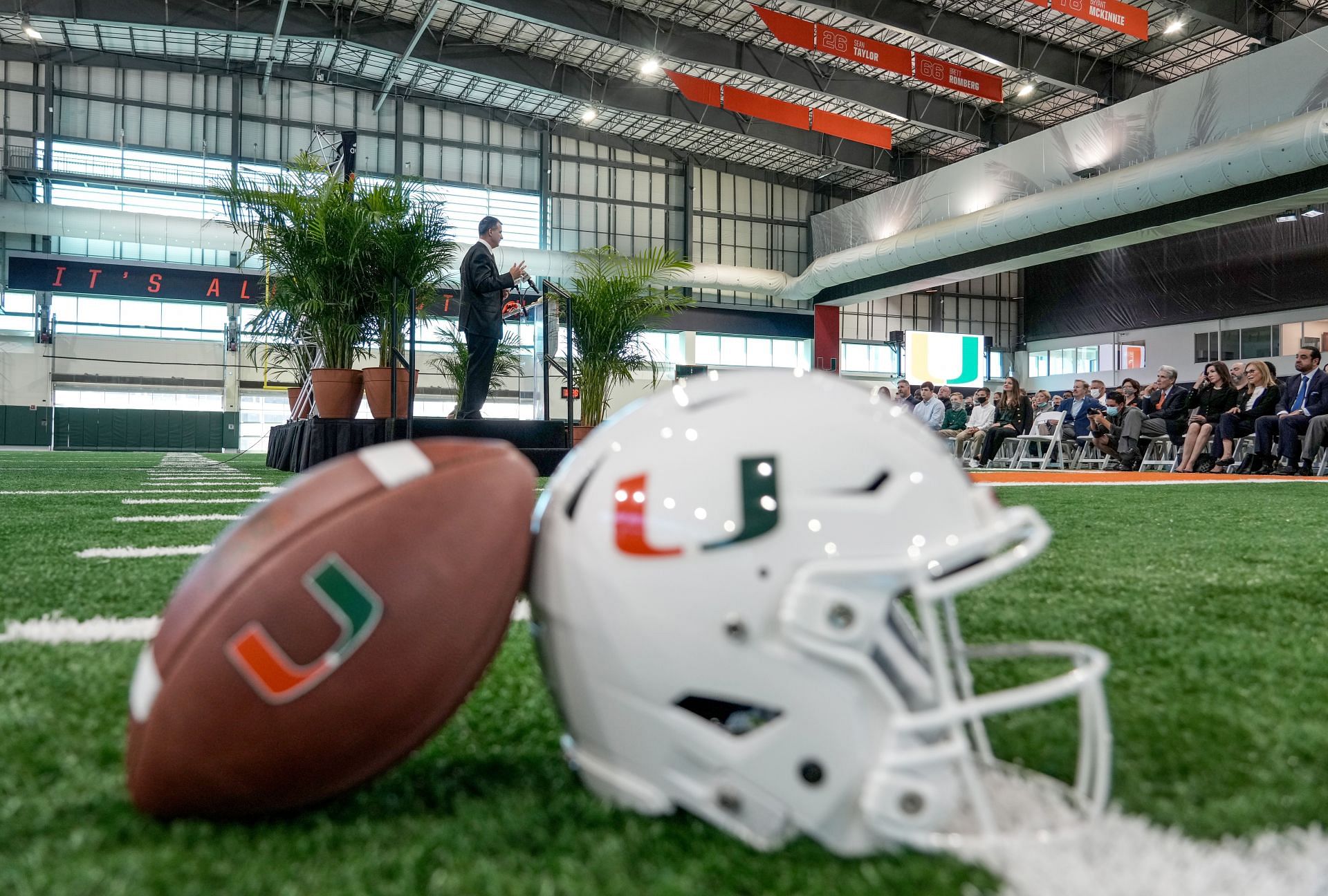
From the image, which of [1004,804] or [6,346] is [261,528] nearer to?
[1004,804]

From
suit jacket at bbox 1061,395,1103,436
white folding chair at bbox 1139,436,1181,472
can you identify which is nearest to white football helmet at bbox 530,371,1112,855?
white folding chair at bbox 1139,436,1181,472

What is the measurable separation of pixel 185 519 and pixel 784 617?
9.34 ft

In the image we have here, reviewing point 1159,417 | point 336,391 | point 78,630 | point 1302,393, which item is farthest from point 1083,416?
point 78,630

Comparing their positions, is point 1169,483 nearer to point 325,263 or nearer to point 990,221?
point 325,263

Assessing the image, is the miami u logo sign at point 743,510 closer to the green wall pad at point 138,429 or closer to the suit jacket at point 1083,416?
the suit jacket at point 1083,416

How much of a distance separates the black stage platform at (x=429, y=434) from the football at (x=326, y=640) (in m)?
4.55

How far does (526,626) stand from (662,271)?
255 inches

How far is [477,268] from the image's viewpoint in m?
5.10

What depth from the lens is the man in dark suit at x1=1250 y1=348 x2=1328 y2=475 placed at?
7121 millimetres

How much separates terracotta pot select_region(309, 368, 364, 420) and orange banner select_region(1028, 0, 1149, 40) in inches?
256

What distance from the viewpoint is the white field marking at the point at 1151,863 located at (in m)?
0.58

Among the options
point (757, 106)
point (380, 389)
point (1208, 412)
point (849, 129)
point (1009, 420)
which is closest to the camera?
point (380, 389)

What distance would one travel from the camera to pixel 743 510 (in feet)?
2.17

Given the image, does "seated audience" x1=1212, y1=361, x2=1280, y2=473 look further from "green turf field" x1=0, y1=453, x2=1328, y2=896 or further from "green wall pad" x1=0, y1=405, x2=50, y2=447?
"green wall pad" x1=0, y1=405, x2=50, y2=447
